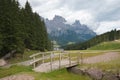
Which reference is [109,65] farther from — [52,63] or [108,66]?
[52,63]

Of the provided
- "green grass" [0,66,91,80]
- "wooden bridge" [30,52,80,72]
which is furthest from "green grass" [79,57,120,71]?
"wooden bridge" [30,52,80,72]

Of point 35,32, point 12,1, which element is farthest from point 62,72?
point 35,32

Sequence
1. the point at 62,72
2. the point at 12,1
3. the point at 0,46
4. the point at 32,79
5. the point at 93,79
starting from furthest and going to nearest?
the point at 12,1, the point at 0,46, the point at 62,72, the point at 93,79, the point at 32,79

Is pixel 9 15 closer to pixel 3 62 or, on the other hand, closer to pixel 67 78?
pixel 3 62

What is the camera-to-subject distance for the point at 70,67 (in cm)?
2836

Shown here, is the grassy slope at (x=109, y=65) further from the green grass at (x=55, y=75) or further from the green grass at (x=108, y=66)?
the green grass at (x=55, y=75)

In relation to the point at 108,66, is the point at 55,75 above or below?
below

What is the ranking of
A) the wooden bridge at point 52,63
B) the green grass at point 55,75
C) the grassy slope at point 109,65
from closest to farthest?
1. the green grass at point 55,75
2. the grassy slope at point 109,65
3. the wooden bridge at point 52,63

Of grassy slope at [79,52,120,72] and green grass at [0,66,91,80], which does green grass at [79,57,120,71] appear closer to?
grassy slope at [79,52,120,72]

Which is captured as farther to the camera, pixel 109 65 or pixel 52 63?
pixel 52 63

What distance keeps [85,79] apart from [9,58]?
114 ft

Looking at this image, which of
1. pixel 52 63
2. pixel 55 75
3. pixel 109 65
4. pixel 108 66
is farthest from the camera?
pixel 52 63

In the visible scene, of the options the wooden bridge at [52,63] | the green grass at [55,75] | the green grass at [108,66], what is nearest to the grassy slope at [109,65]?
the green grass at [108,66]

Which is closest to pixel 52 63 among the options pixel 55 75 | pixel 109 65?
pixel 55 75
